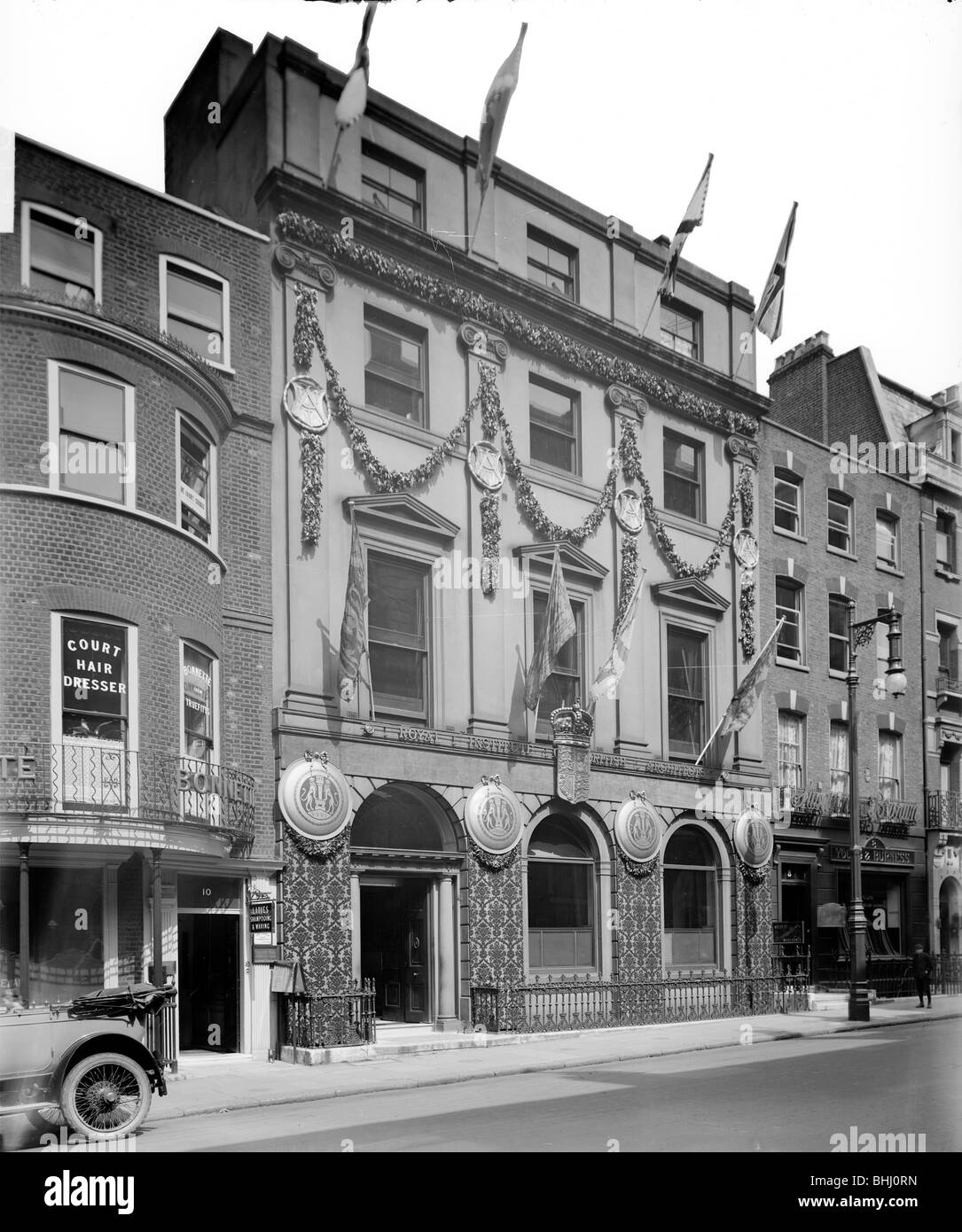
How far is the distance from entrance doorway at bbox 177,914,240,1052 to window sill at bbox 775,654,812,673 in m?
15.6

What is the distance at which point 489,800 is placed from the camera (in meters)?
22.7

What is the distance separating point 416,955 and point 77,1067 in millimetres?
Result: 10712

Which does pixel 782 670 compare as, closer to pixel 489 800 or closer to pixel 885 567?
pixel 885 567

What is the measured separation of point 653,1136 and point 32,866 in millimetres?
8537

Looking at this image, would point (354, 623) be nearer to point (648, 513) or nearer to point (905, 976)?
point (648, 513)

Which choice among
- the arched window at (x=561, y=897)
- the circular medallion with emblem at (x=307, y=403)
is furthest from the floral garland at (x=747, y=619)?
the circular medallion with emblem at (x=307, y=403)

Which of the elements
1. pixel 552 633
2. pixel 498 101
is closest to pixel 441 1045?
pixel 552 633

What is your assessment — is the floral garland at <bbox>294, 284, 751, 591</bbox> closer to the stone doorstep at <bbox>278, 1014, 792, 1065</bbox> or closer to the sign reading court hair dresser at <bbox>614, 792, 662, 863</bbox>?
the sign reading court hair dresser at <bbox>614, 792, 662, 863</bbox>

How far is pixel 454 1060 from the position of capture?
19.5 metres

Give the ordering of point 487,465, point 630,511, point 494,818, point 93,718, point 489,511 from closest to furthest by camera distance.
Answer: point 93,718 < point 494,818 < point 489,511 < point 487,465 < point 630,511

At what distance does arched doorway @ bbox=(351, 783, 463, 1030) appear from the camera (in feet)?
71.5

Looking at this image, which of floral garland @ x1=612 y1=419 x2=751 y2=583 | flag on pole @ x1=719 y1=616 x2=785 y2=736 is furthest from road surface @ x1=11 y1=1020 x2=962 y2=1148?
floral garland @ x1=612 y1=419 x2=751 y2=583

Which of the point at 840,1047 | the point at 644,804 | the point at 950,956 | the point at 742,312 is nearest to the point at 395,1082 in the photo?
the point at 840,1047

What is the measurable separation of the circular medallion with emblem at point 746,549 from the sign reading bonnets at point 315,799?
1138 cm
